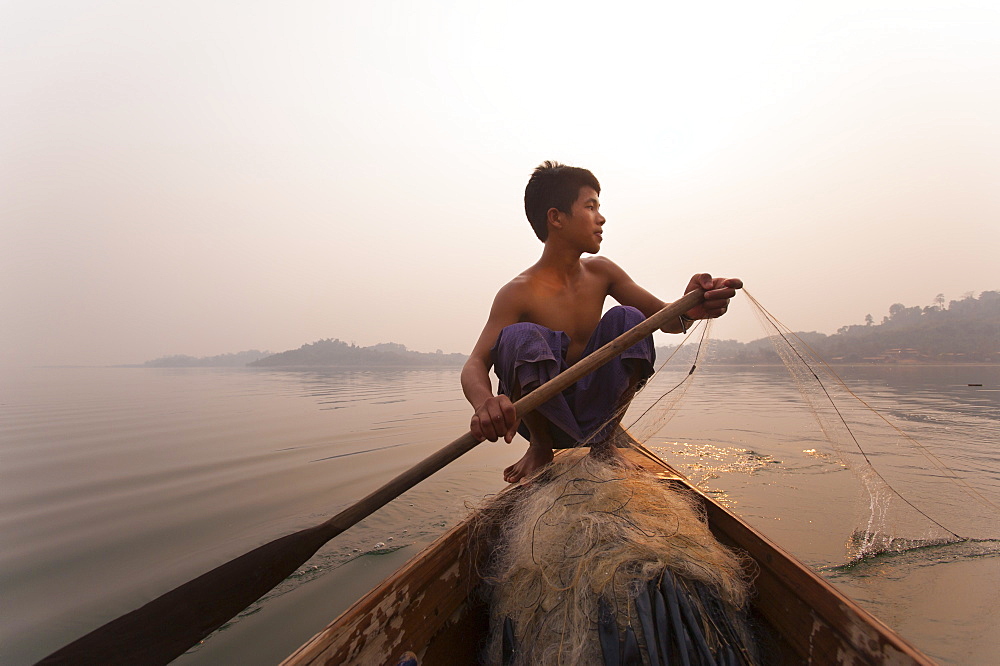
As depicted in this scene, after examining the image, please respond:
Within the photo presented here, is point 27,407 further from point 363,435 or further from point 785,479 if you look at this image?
point 785,479

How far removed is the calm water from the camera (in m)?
1.69

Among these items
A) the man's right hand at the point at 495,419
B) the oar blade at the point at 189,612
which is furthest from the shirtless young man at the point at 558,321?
the oar blade at the point at 189,612

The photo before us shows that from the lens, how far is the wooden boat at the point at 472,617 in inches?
34.2

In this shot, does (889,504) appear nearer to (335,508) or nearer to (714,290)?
(714,290)

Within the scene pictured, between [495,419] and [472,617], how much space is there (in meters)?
0.70

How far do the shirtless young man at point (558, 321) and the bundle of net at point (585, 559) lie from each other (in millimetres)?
338

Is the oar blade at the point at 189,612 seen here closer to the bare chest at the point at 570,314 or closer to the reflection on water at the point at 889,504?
the bare chest at the point at 570,314

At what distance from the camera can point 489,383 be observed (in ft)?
5.85

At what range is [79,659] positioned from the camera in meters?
1.26

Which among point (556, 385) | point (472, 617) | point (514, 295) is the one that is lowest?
point (472, 617)

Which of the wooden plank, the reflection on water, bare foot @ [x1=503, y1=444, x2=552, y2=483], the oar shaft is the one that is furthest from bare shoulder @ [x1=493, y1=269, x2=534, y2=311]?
the wooden plank

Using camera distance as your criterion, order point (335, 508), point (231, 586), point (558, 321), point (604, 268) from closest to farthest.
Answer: point (231, 586) → point (558, 321) → point (604, 268) → point (335, 508)

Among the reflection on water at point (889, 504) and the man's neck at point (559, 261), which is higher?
the man's neck at point (559, 261)

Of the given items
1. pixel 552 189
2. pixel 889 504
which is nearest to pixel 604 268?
pixel 552 189
